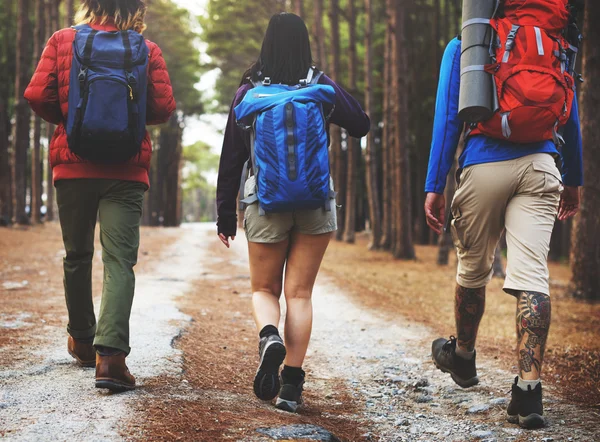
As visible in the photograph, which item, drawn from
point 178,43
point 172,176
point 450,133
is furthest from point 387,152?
point 172,176

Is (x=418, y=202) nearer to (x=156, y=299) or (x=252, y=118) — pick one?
(x=156, y=299)

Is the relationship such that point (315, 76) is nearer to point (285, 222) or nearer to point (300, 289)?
point (285, 222)

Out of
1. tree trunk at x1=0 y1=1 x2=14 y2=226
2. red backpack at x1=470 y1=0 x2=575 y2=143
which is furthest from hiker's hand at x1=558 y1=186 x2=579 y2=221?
tree trunk at x1=0 y1=1 x2=14 y2=226

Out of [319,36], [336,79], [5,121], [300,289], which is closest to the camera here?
[300,289]

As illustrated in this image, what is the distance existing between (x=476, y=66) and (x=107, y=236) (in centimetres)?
220

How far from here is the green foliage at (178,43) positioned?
29656 millimetres

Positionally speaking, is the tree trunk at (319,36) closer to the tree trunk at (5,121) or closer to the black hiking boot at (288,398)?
the tree trunk at (5,121)

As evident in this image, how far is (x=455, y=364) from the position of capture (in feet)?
13.3

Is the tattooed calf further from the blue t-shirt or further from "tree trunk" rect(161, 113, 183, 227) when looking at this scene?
"tree trunk" rect(161, 113, 183, 227)

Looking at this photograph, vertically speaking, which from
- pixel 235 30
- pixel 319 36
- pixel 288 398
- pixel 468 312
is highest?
pixel 235 30

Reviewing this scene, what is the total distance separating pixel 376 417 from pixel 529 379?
3.12ft

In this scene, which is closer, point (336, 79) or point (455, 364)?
point (455, 364)

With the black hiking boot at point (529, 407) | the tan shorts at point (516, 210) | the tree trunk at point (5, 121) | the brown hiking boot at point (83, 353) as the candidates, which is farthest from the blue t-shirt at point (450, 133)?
the tree trunk at point (5, 121)

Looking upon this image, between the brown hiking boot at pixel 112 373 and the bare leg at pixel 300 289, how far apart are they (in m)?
0.86
